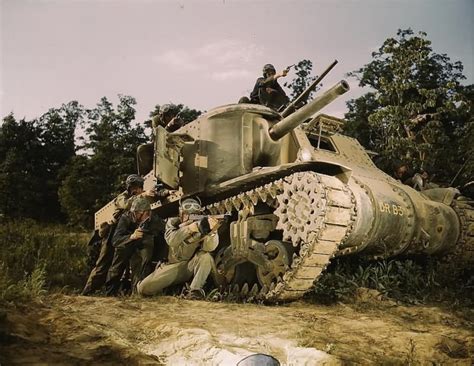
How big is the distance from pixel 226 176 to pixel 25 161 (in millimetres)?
18469

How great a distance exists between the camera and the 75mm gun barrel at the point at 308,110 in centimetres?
537

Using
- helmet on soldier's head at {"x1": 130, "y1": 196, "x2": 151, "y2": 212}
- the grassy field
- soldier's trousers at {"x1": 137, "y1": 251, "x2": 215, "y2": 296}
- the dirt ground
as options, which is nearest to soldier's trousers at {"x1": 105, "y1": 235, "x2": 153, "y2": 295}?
helmet on soldier's head at {"x1": 130, "y1": 196, "x2": 151, "y2": 212}

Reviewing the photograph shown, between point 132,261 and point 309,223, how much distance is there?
2.77 metres

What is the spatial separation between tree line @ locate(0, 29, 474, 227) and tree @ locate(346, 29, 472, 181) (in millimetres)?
27

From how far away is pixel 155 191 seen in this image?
6.65m

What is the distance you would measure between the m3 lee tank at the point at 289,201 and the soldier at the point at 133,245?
539 mm

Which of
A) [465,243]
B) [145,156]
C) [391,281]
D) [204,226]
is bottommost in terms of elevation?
[391,281]

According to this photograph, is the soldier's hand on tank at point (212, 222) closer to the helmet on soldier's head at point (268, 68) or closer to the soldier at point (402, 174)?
the helmet on soldier's head at point (268, 68)

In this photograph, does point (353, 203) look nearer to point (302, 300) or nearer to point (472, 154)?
point (302, 300)

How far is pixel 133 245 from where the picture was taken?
6051 millimetres

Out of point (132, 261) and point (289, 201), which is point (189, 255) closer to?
point (132, 261)

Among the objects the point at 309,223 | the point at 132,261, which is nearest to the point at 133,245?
the point at 132,261

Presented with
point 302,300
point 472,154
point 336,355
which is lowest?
point 302,300

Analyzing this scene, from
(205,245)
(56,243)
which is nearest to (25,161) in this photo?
(56,243)
